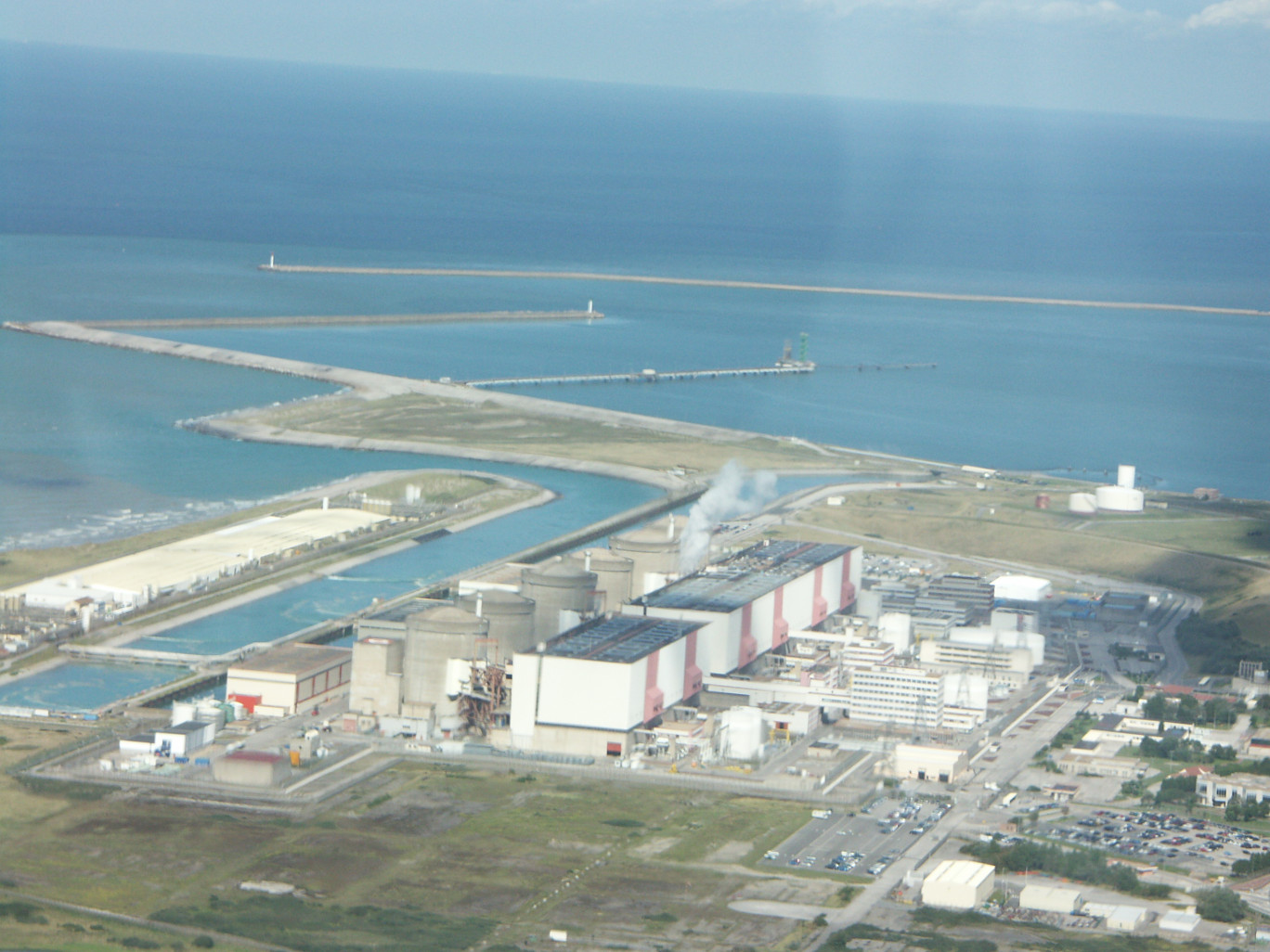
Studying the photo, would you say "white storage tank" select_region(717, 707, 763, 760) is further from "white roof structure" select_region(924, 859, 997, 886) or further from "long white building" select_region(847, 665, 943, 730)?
"white roof structure" select_region(924, 859, 997, 886)

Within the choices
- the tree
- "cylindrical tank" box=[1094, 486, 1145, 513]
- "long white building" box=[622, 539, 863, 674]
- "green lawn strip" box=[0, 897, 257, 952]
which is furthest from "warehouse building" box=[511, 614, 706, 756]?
"cylindrical tank" box=[1094, 486, 1145, 513]

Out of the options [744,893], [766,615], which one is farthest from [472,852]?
Result: [766,615]

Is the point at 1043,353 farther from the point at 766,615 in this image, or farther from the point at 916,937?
the point at 916,937

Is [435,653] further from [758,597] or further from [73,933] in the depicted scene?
[73,933]

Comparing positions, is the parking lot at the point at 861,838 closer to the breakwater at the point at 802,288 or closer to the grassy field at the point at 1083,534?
the grassy field at the point at 1083,534

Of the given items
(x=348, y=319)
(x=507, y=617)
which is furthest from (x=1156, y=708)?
(x=348, y=319)

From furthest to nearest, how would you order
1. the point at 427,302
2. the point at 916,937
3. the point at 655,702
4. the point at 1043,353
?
the point at 427,302 < the point at 1043,353 < the point at 655,702 < the point at 916,937
